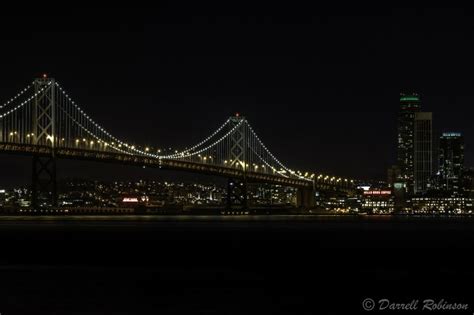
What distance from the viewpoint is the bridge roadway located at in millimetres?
80500

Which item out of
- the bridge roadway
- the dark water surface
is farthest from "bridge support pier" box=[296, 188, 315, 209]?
the dark water surface

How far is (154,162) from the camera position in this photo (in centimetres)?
9025

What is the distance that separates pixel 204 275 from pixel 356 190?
3698 inches

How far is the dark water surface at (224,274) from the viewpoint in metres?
26.8

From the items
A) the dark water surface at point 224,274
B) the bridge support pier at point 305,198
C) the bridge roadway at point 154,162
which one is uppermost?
the bridge roadway at point 154,162

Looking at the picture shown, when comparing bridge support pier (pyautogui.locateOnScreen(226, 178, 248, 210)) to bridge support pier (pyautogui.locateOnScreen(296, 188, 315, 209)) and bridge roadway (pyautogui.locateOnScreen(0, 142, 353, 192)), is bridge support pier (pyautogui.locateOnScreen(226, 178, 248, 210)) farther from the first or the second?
bridge support pier (pyautogui.locateOnScreen(296, 188, 315, 209))

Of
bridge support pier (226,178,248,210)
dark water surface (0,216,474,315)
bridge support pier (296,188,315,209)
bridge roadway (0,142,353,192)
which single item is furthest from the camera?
bridge support pier (296,188,315,209)

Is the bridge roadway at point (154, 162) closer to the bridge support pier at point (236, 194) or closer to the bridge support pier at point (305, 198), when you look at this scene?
the bridge support pier at point (236, 194)

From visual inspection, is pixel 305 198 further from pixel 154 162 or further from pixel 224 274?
pixel 224 274

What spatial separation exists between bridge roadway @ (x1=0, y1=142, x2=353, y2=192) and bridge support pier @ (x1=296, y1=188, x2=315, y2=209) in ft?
3.72

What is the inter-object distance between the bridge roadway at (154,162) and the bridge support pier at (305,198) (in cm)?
113

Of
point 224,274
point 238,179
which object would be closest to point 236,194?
point 238,179

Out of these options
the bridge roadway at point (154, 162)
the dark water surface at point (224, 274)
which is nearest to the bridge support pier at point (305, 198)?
the bridge roadway at point (154, 162)

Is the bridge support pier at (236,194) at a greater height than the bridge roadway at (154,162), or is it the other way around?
the bridge roadway at (154,162)
